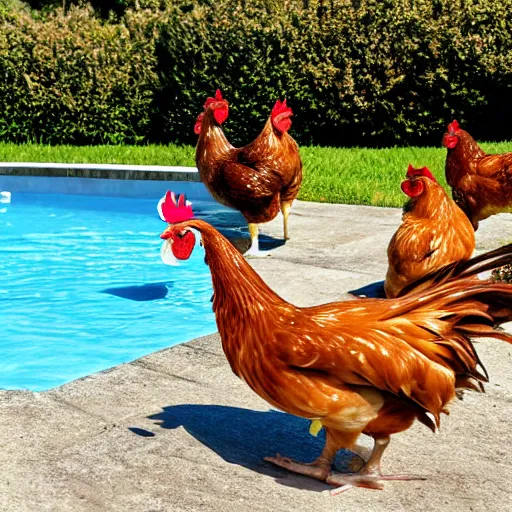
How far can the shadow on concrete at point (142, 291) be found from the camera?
30.3 ft

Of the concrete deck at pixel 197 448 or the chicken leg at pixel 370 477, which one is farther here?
the chicken leg at pixel 370 477

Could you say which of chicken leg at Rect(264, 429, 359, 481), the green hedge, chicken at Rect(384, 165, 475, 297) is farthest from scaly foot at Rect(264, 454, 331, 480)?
the green hedge

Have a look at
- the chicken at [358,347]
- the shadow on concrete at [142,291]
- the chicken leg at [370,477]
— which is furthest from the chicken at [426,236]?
the shadow on concrete at [142,291]

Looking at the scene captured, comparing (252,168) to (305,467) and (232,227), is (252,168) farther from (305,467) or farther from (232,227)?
(305,467)

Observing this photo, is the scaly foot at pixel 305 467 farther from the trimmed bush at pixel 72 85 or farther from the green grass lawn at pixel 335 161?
the trimmed bush at pixel 72 85

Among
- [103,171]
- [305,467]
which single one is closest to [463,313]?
[305,467]

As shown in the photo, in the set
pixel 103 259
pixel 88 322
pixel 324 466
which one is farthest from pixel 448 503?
pixel 103 259

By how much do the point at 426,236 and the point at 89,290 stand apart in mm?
4435

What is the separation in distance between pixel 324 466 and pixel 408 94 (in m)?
14.7

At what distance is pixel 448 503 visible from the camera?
415cm

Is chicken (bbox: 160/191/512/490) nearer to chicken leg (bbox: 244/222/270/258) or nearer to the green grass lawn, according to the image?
chicken leg (bbox: 244/222/270/258)

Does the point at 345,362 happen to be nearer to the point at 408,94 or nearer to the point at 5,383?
the point at 5,383

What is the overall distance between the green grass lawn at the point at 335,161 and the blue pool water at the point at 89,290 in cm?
174

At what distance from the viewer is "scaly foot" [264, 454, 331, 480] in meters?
4.35
